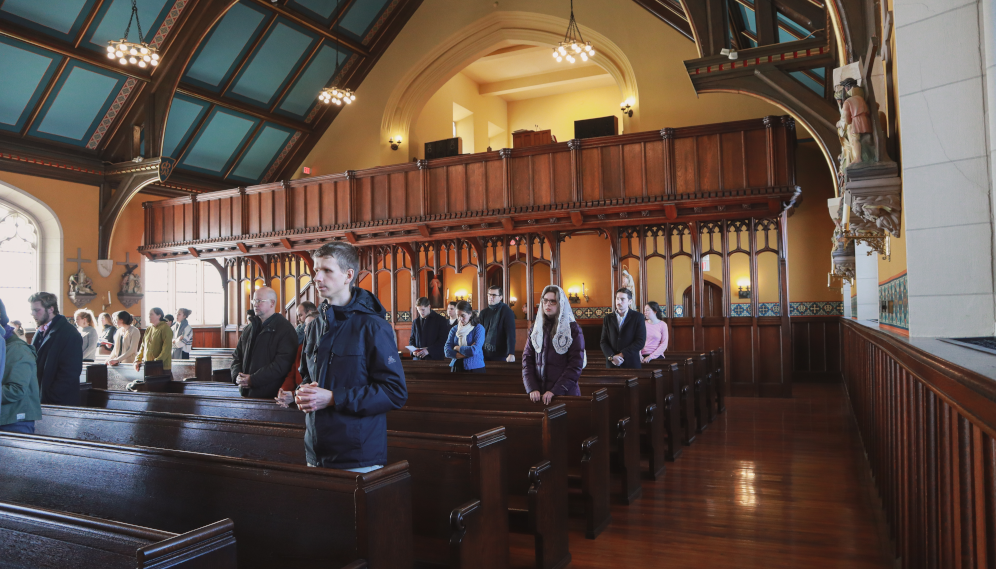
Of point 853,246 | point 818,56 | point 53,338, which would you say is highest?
point 818,56

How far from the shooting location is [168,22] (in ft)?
40.4

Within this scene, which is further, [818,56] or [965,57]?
[818,56]

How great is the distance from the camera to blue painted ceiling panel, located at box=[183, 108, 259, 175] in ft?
47.5

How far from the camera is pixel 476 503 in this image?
8.80ft

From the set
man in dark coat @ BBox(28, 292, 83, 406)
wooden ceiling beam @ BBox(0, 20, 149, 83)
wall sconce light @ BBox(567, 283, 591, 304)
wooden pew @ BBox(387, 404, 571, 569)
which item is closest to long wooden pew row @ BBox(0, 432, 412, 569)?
wooden pew @ BBox(387, 404, 571, 569)

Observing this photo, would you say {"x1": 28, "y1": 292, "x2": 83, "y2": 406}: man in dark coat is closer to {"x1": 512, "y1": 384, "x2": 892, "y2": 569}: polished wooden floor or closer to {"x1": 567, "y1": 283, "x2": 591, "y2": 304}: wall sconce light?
{"x1": 512, "y1": 384, "x2": 892, "y2": 569}: polished wooden floor

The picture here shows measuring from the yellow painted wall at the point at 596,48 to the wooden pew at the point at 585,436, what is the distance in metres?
9.82

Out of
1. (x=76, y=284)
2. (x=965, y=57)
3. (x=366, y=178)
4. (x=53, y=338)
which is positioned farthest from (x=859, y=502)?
(x=76, y=284)

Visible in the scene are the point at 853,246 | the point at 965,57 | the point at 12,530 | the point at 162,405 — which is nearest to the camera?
the point at 12,530

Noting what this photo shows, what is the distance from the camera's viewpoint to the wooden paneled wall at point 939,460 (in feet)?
4.34

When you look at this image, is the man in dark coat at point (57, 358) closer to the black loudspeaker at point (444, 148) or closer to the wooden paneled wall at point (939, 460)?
the wooden paneled wall at point (939, 460)

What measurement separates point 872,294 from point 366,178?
8934 millimetres

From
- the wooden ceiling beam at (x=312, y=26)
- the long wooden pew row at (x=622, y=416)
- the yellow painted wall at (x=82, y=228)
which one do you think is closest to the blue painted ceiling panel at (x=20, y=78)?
the yellow painted wall at (x=82, y=228)

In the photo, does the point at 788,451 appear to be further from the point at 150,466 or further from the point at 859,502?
the point at 150,466
